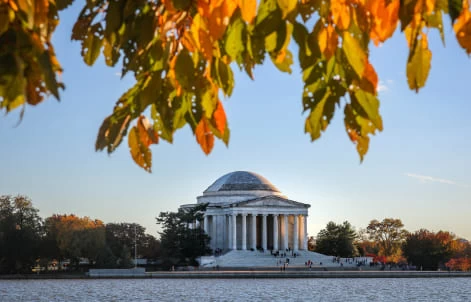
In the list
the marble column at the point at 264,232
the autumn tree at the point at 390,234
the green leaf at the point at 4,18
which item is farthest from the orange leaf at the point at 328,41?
the autumn tree at the point at 390,234

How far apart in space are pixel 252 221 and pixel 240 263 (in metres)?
10.4

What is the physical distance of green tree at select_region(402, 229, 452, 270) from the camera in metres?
88.7

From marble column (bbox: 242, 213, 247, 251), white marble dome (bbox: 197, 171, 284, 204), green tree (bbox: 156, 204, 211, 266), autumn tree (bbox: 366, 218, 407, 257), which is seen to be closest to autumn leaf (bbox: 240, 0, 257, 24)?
green tree (bbox: 156, 204, 211, 266)

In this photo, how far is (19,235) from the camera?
241ft

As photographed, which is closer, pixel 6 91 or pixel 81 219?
pixel 6 91

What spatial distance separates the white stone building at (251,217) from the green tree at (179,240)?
32.6 feet

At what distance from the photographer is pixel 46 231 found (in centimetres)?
7756

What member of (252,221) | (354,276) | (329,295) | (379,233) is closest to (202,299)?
(329,295)

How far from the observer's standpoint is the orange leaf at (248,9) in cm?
305

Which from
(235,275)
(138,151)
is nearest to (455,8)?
(138,151)

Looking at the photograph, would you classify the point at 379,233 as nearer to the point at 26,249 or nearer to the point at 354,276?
the point at 354,276

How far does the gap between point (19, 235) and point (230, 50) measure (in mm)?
73390

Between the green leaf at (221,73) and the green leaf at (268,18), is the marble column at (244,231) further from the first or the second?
the green leaf at (268,18)

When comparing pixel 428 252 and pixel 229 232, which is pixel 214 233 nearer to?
pixel 229 232
